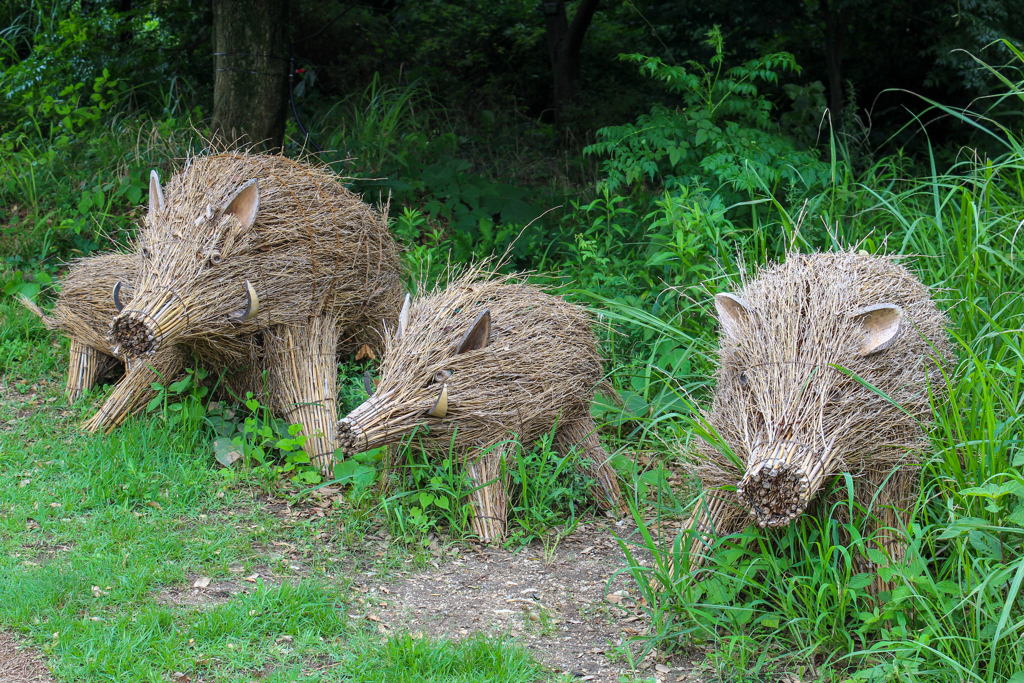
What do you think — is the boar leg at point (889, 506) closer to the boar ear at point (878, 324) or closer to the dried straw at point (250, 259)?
the boar ear at point (878, 324)

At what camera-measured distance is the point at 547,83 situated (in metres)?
10.9

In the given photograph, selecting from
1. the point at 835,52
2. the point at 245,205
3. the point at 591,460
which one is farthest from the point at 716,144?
the point at 835,52

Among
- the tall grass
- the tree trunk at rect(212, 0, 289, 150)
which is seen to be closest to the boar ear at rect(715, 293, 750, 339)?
the tall grass

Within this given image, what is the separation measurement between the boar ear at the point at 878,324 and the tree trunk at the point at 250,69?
4.45 metres

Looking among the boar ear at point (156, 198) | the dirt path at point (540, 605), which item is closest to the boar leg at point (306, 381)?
the boar ear at point (156, 198)

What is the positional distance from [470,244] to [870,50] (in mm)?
5925

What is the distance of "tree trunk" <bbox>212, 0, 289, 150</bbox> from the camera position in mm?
6035

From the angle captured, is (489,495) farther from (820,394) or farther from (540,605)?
(820,394)

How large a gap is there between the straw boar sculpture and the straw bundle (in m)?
0.11

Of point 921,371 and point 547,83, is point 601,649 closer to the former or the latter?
point 921,371

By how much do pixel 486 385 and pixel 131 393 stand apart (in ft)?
6.84

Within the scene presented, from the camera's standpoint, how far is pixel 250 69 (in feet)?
20.2

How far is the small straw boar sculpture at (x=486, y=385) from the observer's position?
11.9 ft

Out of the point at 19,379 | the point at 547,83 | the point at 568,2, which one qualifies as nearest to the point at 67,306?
the point at 19,379
